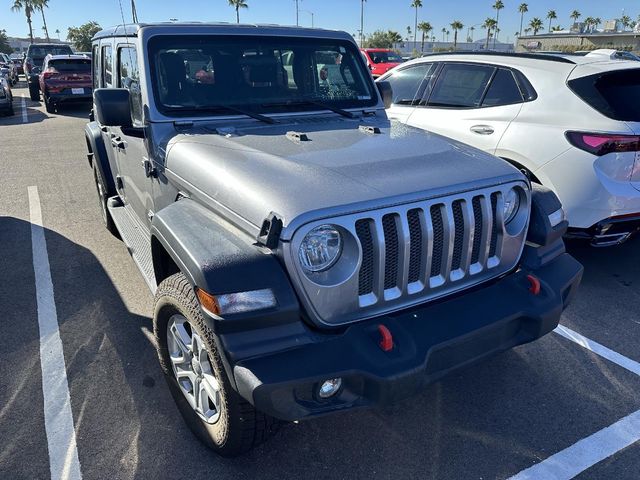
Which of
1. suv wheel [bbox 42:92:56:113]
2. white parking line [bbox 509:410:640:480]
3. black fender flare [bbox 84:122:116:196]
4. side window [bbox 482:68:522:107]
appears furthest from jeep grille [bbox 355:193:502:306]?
suv wheel [bbox 42:92:56:113]

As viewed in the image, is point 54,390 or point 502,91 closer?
point 54,390

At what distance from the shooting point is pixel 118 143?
13.4 feet

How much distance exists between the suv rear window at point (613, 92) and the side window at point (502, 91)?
545mm

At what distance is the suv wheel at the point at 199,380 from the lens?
7.25 feet

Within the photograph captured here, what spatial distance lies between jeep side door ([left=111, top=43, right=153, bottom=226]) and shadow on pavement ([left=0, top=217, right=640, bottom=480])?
958mm

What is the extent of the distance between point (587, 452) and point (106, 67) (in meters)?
4.51

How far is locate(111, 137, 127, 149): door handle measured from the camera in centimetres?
394

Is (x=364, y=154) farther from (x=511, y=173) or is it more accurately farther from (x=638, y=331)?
(x=638, y=331)

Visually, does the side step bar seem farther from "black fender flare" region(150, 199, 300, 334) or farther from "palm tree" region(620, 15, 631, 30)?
"palm tree" region(620, 15, 631, 30)

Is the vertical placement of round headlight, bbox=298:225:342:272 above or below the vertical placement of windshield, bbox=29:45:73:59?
below

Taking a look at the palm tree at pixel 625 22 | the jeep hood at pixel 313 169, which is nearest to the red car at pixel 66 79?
the jeep hood at pixel 313 169

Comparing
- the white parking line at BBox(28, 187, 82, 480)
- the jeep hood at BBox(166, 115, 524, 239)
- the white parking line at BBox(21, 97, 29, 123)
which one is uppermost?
the jeep hood at BBox(166, 115, 524, 239)

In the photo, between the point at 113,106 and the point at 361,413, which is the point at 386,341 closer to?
the point at 361,413

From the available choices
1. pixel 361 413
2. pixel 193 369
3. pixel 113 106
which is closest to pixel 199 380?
pixel 193 369
